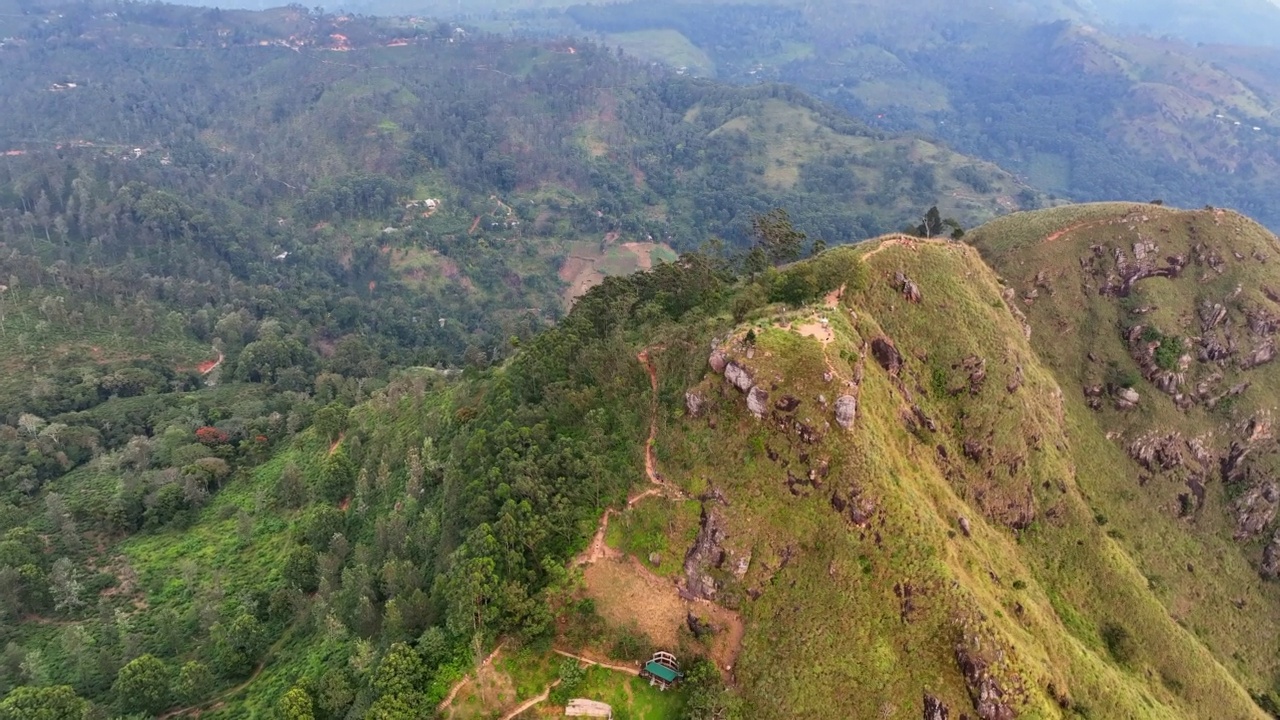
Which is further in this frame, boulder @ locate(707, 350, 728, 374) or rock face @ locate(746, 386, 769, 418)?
boulder @ locate(707, 350, 728, 374)

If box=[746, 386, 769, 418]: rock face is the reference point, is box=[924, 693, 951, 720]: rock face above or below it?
below

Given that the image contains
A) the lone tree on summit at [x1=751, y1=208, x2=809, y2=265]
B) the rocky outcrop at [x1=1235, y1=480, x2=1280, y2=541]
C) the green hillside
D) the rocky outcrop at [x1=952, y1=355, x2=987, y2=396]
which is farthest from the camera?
the lone tree on summit at [x1=751, y1=208, x2=809, y2=265]

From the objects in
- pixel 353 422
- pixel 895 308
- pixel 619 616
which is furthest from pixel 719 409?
pixel 353 422

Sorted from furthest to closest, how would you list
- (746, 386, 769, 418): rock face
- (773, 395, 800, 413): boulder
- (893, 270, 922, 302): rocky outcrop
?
(893, 270, 922, 302): rocky outcrop → (746, 386, 769, 418): rock face → (773, 395, 800, 413): boulder

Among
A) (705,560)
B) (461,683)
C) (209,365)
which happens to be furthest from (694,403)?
(209,365)

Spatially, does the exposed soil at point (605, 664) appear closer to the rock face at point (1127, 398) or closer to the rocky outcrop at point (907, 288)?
the rocky outcrop at point (907, 288)

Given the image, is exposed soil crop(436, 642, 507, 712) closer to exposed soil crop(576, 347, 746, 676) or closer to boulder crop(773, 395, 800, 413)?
exposed soil crop(576, 347, 746, 676)

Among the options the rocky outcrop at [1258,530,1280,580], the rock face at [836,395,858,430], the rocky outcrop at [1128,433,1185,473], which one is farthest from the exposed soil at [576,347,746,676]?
the rocky outcrop at [1258,530,1280,580]
